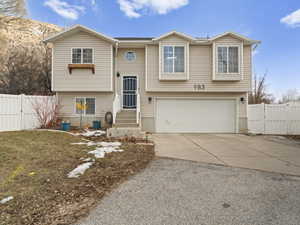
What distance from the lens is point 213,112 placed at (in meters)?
11.5

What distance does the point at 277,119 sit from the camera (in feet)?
35.4

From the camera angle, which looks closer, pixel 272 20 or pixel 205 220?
pixel 205 220

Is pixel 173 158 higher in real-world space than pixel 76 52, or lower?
lower

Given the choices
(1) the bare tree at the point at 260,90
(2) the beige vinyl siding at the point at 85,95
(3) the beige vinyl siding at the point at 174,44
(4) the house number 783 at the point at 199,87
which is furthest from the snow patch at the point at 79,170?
(1) the bare tree at the point at 260,90

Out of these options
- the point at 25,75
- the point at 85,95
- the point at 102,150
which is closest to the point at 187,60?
the point at 85,95

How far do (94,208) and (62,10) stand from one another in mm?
23303

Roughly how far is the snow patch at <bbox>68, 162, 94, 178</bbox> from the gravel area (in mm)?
1183

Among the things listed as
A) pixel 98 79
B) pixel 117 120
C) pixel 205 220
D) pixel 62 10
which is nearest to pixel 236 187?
pixel 205 220

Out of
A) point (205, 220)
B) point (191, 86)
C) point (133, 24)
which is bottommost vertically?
point (205, 220)

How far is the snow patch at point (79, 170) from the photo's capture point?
3865mm

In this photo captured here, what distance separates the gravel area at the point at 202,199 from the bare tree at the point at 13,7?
58.4 feet

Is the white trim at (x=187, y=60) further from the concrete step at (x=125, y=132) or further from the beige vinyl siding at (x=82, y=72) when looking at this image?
the concrete step at (x=125, y=132)

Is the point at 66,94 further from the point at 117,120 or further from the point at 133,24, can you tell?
the point at 133,24

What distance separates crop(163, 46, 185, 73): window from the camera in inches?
427
